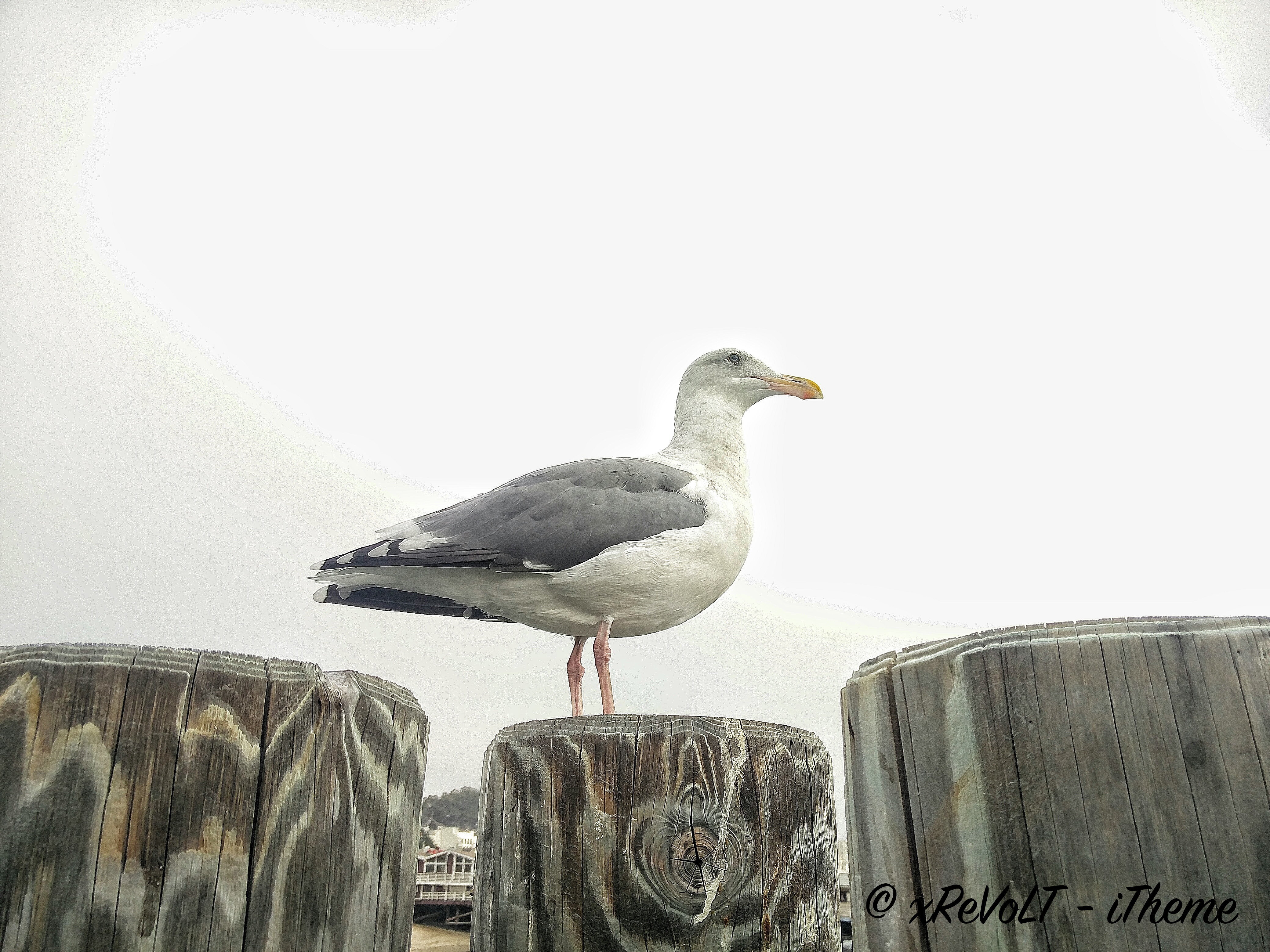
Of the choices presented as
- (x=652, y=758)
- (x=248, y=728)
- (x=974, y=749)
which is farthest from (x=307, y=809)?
(x=974, y=749)

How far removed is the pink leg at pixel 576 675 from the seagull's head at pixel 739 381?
6.34 feet

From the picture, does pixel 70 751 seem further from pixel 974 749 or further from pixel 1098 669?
pixel 1098 669

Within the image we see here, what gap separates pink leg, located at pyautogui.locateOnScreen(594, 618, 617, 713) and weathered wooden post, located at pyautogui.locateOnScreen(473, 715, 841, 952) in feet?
9.33

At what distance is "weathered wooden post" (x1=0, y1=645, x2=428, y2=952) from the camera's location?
1.57 meters

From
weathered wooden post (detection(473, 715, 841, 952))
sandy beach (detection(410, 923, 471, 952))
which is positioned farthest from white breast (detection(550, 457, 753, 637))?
sandy beach (detection(410, 923, 471, 952))

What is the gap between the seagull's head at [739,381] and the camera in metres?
6.27

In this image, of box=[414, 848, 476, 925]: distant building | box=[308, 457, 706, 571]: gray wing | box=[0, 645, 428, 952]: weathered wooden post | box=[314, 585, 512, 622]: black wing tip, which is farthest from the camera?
box=[414, 848, 476, 925]: distant building

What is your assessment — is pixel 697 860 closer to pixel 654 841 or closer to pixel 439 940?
pixel 654 841

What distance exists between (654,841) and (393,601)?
3.53 m

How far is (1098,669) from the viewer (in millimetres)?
1466

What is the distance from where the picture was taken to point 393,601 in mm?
5234

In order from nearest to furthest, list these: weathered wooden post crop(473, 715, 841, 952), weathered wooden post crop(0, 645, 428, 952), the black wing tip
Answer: weathered wooden post crop(0, 645, 428, 952) < weathered wooden post crop(473, 715, 841, 952) < the black wing tip

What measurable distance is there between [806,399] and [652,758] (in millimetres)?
4640

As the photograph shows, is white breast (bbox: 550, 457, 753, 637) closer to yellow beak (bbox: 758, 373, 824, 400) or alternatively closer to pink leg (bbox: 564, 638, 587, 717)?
pink leg (bbox: 564, 638, 587, 717)
